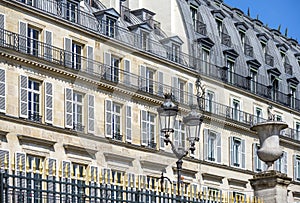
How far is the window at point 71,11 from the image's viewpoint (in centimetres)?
3922

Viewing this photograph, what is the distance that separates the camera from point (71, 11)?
39469mm

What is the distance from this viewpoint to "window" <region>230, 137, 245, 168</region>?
166ft

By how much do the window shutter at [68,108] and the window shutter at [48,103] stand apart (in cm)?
113

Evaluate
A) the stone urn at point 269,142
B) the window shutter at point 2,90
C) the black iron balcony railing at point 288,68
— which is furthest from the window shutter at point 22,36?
the black iron balcony railing at point 288,68

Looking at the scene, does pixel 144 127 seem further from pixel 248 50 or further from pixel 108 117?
pixel 248 50

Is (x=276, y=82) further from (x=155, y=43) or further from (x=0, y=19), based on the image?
(x=0, y=19)

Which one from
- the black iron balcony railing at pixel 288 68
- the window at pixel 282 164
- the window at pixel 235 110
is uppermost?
the black iron balcony railing at pixel 288 68

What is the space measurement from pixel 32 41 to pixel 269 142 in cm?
1934

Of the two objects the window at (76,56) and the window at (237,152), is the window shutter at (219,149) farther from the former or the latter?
the window at (76,56)

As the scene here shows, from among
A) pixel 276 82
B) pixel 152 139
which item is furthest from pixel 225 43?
pixel 152 139

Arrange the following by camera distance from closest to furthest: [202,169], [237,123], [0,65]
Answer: [0,65]
[202,169]
[237,123]

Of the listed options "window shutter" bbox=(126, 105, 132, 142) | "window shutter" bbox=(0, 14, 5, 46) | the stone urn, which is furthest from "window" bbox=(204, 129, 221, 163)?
the stone urn

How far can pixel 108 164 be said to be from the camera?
39906mm

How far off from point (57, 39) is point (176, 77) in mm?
10179
